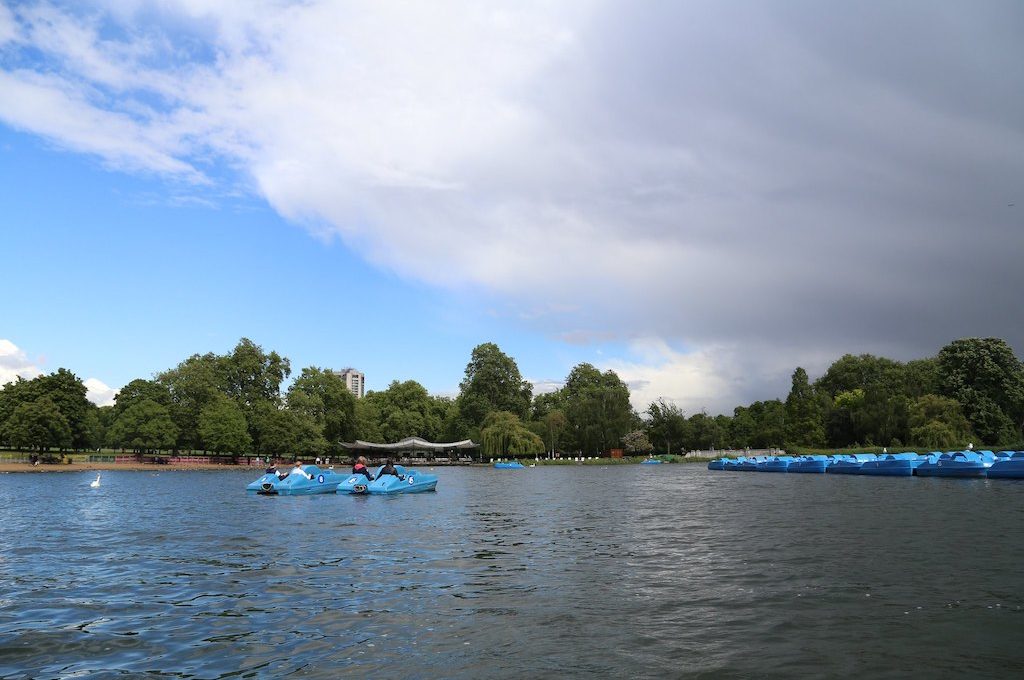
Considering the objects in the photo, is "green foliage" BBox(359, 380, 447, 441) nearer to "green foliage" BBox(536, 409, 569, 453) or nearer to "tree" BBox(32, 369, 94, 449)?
"green foliage" BBox(536, 409, 569, 453)

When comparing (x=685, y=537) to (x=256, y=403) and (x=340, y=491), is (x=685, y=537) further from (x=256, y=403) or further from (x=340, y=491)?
(x=256, y=403)

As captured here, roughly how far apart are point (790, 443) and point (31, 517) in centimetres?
10132

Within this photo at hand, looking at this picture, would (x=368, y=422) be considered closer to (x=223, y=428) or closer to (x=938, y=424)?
(x=223, y=428)

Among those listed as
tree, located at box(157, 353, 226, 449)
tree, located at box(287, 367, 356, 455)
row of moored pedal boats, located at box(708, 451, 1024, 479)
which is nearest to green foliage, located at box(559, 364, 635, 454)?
tree, located at box(287, 367, 356, 455)

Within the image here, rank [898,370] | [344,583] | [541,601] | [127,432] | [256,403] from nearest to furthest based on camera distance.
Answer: [541,601] → [344,583] → [127,432] → [256,403] → [898,370]

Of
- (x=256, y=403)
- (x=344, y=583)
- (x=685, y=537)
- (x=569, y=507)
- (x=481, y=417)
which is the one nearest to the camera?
(x=344, y=583)

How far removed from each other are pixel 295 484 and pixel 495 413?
240ft

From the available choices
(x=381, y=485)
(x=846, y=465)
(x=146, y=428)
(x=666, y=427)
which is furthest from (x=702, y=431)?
(x=381, y=485)

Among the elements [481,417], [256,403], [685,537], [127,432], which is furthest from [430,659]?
[481,417]

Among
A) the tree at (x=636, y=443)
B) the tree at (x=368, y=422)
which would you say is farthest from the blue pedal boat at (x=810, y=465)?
the tree at (x=368, y=422)

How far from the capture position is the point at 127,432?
88.4 meters

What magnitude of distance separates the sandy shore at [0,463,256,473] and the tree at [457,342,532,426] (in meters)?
46.1

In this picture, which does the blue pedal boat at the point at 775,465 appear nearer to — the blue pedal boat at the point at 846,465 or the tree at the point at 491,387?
the blue pedal boat at the point at 846,465

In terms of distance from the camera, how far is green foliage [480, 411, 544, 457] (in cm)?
10781
